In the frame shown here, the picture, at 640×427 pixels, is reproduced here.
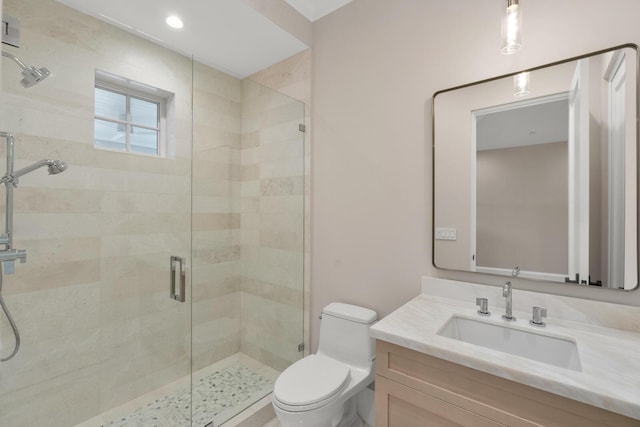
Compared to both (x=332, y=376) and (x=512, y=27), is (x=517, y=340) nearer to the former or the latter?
(x=332, y=376)

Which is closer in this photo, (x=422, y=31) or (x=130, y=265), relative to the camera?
(x=422, y=31)

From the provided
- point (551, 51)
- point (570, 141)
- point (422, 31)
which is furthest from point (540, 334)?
point (422, 31)

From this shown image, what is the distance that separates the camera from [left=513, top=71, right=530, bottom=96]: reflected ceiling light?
142cm

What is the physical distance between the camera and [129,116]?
2070 mm

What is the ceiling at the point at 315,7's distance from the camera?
6.84ft

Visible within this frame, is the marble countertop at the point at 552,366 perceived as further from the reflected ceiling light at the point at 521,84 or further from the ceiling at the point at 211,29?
the ceiling at the point at 211,29

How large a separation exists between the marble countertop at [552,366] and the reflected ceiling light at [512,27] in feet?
3.59

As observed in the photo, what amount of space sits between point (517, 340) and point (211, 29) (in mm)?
2502

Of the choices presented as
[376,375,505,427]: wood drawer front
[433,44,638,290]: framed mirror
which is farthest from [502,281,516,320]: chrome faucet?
[376,375,505,427]: wood drawer front

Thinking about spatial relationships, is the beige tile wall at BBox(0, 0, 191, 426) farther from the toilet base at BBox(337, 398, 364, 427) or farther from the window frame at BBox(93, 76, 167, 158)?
the toilet base at BBox(337, 398, 364, 427)

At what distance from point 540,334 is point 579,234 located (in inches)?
18.7

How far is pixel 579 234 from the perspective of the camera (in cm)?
132

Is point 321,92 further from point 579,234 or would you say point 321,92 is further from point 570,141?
point 579,234

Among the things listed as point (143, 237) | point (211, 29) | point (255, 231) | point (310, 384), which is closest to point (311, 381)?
point (310, 384)
